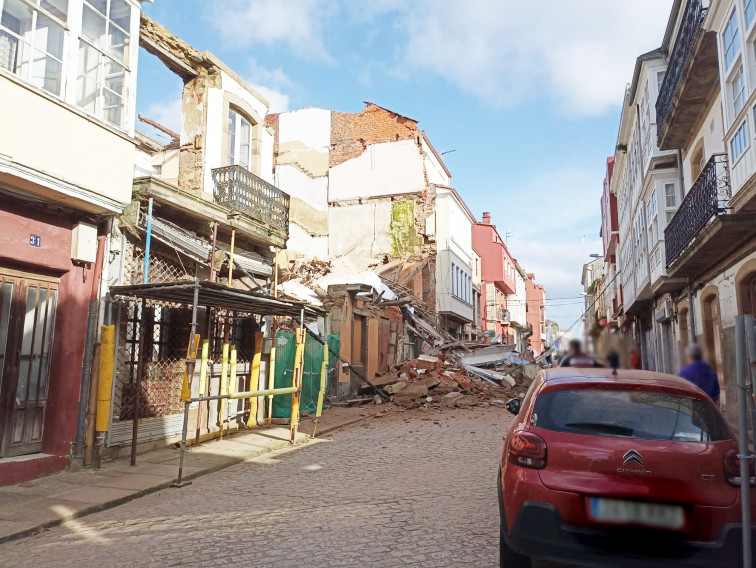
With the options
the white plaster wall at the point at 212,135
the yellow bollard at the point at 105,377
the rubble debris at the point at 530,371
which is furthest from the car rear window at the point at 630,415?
the rubble debris at the point at 530,371

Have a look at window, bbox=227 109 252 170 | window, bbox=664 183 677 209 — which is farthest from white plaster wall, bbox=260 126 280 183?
window, bbox=664 183 677 209

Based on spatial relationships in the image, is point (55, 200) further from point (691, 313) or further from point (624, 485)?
point (691, 313)

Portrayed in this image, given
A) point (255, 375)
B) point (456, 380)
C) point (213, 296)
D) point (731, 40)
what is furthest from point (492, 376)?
point (213, 296)

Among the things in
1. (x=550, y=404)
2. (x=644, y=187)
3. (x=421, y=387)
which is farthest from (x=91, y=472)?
(x=644, y=187)

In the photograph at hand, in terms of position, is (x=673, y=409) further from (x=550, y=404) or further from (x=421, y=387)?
(x=421, y=387)

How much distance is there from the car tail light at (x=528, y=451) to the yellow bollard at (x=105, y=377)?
19.8 feet

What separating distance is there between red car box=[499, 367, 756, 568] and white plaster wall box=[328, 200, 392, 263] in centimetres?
2576

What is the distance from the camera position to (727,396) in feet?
41.9

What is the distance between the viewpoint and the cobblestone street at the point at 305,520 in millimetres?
4570

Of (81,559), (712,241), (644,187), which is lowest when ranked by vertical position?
(81,559)

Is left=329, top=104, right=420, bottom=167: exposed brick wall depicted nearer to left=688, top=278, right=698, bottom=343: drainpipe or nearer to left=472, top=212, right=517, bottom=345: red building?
left=472, top=212, right=517, bottom=345: red building

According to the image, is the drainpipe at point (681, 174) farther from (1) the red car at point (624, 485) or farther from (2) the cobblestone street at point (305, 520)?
(1) the red car at point (624, 485)

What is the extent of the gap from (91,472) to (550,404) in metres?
6.32

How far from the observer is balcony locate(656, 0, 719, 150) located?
11617 millimetres
